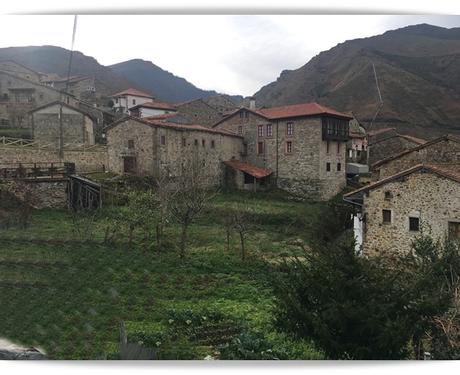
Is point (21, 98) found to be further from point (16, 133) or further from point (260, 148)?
point (260, 148)

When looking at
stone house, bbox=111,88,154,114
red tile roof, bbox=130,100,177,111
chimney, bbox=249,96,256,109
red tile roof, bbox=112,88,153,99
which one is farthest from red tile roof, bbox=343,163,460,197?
stone house, bbox=111,88,154,114

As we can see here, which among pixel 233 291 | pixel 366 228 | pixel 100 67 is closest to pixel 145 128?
pixel 100 67

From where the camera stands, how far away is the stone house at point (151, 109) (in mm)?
7910

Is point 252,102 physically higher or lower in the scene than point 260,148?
higher

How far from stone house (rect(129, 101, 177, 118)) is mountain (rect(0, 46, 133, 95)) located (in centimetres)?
79

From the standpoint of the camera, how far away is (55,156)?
28.7 ft

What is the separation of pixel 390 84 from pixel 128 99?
533 centimetres

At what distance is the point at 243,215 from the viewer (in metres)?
7.34

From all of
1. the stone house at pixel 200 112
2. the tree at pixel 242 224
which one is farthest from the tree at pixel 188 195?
the stone house at pixel 200 112

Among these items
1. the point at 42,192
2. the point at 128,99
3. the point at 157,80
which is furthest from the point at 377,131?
the point at 42,192

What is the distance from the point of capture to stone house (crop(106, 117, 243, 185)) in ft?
24.1

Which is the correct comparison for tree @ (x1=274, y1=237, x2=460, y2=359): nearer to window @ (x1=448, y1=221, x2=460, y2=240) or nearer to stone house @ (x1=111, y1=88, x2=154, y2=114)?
window @ (x1=448, y1=221, x2=460, y2=240)

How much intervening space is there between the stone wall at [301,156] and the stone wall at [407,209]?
3.71 feet

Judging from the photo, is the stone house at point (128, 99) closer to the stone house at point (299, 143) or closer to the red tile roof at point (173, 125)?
the red tile roof at point (173, 125)
